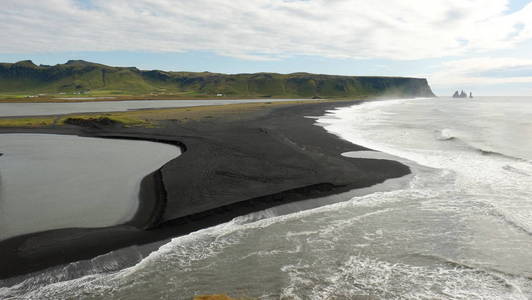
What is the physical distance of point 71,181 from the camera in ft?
65.7

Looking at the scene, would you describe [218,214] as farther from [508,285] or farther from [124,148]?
[124,148]

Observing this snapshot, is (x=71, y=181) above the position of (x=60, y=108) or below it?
below

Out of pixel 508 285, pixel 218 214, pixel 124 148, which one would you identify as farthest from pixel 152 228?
pixel 124 148

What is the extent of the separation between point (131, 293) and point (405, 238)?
10255 millimetres

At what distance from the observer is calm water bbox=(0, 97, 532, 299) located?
30.6 feet

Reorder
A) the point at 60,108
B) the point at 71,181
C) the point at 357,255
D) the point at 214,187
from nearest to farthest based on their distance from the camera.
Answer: the point at 357,255
the point at 214,187
the point at 71,181
the point at 60,108

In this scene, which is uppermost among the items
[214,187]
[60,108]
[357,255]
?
[60,108]

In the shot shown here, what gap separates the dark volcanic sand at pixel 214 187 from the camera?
1159 centimetres

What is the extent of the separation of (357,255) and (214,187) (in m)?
8.93

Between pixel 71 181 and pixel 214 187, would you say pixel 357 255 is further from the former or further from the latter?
pixel 71 181

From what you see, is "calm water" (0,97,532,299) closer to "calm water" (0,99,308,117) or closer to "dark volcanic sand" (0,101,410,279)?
"dark volcanic sand" (0,101,410,279)

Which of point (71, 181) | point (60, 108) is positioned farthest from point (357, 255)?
point (60, 108)

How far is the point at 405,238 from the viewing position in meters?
12.7

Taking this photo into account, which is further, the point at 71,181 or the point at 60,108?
the point at 60,108
